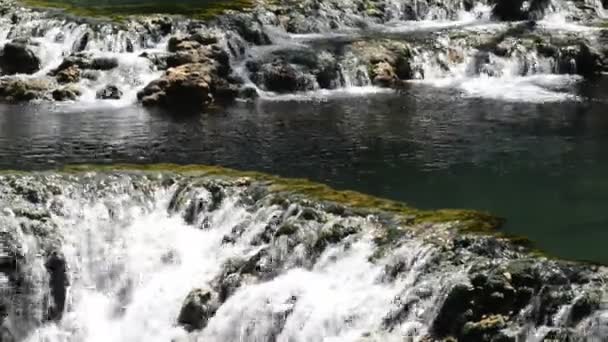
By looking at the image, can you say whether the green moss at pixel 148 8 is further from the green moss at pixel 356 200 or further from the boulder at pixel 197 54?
the green moss at pixel 356 200

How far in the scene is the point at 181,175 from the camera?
24766 mm

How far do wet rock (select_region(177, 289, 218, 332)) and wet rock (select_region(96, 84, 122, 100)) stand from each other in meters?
21.3

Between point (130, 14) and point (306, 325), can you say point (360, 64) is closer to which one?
point (130, 14)

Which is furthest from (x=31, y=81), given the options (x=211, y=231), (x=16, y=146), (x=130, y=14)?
(x=211, y=231)

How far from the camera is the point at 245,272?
20562mm

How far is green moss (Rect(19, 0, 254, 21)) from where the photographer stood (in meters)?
46.7

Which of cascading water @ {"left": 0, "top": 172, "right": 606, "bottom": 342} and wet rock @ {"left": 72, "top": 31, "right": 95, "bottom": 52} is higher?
wet rock @ {"left": 72, "top": 31, "right": 95, "bottom": 52}

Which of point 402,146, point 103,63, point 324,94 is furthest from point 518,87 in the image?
point 103,63

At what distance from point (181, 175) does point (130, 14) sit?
78.4ft

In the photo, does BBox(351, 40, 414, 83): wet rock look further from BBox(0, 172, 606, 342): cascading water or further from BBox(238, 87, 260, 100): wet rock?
BBox(0, 172, 606, 342): cascading water

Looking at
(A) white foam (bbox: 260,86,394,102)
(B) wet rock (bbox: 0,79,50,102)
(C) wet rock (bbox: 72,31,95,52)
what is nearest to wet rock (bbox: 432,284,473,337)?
→ (A) white foam (bbox: 260,86,394,102)

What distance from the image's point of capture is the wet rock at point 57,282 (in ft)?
69.5

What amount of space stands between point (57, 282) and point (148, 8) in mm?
29214

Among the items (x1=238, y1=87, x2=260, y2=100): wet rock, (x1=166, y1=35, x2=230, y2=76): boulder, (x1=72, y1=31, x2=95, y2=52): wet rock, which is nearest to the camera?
(x1=238, y1=87, x2=260, y2=100): wet rock
